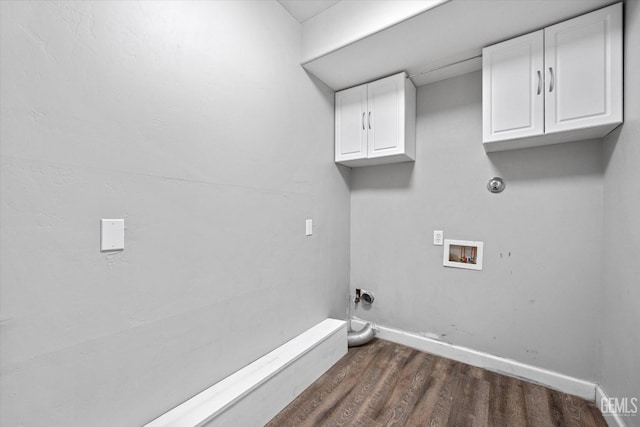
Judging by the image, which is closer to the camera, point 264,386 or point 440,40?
point 264,386

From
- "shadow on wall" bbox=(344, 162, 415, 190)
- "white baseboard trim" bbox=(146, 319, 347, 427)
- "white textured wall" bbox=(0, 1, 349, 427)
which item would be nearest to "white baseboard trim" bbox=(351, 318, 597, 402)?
"white baseboard trim" bbox=(146, 319, 347, 427)

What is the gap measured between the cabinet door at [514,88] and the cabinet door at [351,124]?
0.93 m

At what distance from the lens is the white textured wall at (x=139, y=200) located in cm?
91

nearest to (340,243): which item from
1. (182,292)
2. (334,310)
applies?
(334,310)

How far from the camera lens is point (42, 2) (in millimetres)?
930

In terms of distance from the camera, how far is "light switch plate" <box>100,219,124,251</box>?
1076 millimetres

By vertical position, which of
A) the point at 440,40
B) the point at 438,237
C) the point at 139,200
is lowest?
the point at 438,237

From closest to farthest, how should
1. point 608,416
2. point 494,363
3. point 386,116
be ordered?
point 608,416
point 494,363
point 386,116

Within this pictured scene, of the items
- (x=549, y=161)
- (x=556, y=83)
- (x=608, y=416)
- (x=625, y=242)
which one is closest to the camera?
(x=625, y=242)

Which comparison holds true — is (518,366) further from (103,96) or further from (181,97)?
(103,96)

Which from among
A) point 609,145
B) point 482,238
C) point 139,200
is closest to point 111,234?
point 139,200

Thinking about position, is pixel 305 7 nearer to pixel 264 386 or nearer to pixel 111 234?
pixel 111 234

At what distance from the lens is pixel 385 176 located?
2.60 meters

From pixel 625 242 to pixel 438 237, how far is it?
1090 mm
